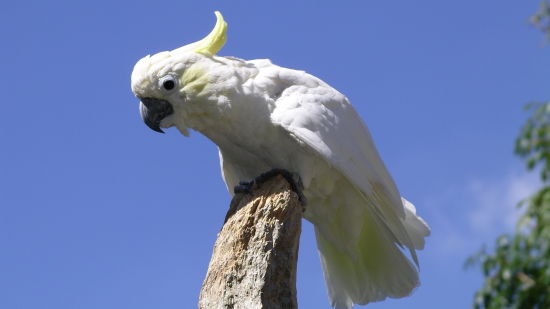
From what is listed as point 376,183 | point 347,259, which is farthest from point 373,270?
point 376,183

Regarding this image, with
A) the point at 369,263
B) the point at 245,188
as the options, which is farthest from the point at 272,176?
the point at 369,263

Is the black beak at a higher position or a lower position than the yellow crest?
lower

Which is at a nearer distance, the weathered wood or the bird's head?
the weathered wood

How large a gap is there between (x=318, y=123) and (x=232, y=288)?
1.22m

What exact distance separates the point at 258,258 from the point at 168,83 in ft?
4.09

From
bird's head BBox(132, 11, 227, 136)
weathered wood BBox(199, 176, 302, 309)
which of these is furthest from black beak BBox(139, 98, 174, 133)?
weathered wood BBox(199, 176, 302, 309)

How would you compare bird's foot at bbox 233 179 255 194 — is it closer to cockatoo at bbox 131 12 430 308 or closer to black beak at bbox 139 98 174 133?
cockatoo at bbox 131 12 430 308

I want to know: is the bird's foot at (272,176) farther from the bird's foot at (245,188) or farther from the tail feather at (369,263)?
the tail feather at (369,263)

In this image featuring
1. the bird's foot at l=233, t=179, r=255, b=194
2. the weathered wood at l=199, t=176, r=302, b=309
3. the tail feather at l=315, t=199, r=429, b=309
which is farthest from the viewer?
the tail feather at l=315, t=199, r=429, b=309

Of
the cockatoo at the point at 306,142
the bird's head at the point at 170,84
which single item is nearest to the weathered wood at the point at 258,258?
the cockatoo at the point at 306,142

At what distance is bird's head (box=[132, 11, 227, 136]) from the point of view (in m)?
4.75

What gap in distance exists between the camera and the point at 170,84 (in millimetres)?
4754

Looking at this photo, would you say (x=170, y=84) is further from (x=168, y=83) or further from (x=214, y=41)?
(x=214, y=41)

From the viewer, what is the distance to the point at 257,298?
3.76 meters
